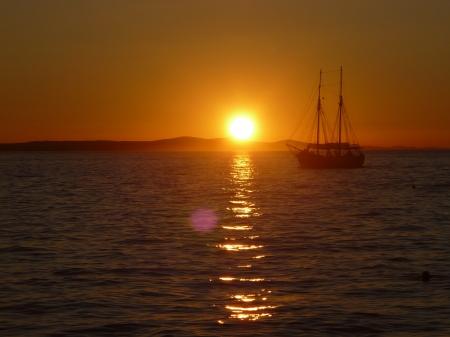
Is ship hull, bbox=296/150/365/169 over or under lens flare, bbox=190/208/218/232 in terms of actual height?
under

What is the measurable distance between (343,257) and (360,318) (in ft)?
32.0

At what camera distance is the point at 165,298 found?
2117 cm

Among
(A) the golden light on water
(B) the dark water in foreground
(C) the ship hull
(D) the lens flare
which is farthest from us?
(C) the ship hull

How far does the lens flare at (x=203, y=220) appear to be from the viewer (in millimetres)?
40106

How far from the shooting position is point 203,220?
44750mm

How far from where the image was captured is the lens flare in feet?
132

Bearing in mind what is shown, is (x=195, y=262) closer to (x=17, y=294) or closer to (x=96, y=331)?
(x=17, y=294)

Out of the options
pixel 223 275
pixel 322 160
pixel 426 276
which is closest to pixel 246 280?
pixel 223 275

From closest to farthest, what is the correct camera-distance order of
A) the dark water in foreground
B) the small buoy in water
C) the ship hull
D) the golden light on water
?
the dark water in foreground < the golden light on water < the small buoy in water < the ship hull

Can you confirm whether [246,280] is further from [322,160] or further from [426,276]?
[322,160]

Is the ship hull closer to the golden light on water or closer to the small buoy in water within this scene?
the golden light on water

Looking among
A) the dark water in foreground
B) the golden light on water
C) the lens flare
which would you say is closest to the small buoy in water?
the dark water in foreground

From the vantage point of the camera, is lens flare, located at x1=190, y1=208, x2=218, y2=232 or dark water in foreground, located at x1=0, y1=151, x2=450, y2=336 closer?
dark water in foreground, located at x1=0, y1=151, x2=450, y2=336

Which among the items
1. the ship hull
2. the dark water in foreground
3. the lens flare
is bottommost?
the ship hull
